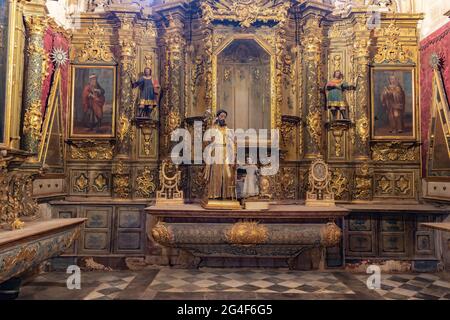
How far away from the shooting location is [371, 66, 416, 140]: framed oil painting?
790cm

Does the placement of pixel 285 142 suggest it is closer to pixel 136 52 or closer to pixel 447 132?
pixel 447 132

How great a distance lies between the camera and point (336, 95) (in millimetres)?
7785

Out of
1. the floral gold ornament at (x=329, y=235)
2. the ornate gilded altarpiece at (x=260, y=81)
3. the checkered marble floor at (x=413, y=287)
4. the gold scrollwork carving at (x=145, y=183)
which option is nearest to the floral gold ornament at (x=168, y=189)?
the gold scrollwork carving at (x=145, y=183)

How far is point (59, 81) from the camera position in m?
7.52

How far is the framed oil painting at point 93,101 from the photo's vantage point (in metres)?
7.92

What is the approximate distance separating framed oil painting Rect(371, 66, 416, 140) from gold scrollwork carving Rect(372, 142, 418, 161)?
206mm

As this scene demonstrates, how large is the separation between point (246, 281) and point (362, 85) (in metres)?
4.90

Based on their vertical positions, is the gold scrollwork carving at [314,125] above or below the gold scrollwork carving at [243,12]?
below

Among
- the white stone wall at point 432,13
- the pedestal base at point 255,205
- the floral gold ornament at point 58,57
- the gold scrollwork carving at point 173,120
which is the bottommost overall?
the pedestal base at point 255,205

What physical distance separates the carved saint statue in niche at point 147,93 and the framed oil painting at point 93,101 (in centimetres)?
67

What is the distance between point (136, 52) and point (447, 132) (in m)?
6.86

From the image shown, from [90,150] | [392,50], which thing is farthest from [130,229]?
[392,50]

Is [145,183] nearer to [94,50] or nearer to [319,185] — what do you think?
[94,50]

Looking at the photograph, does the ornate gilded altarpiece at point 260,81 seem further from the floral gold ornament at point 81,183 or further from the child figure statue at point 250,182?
the child figure statue at point 250,182
